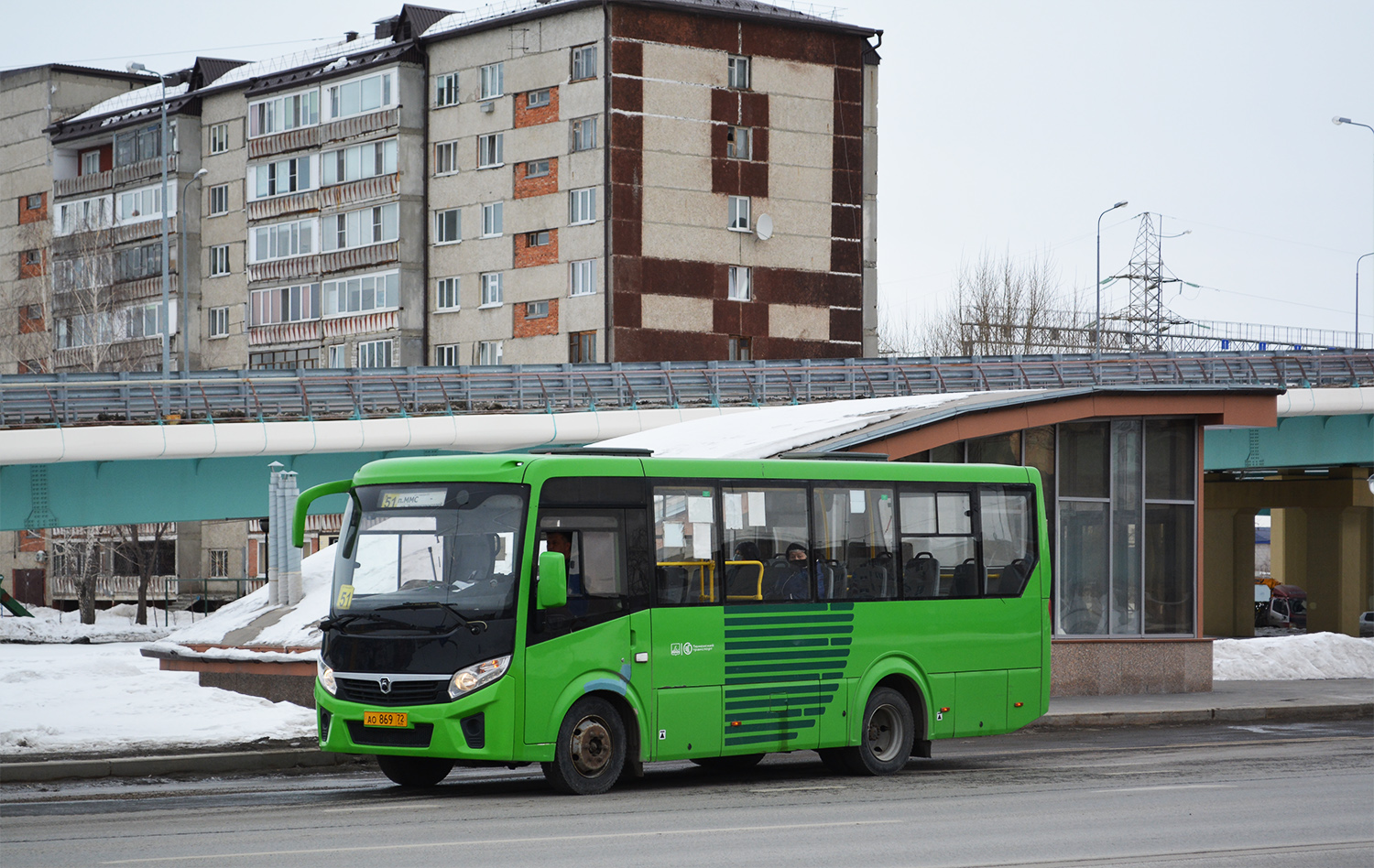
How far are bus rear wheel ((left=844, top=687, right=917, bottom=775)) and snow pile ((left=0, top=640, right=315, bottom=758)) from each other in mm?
5567

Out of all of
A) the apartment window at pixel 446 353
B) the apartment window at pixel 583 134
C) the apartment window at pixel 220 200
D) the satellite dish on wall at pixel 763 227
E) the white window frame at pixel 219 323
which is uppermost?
the apartment window at pixel 583 134

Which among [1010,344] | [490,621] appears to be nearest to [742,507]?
[490,621]

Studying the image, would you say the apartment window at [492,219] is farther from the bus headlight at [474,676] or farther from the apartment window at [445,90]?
the bus headlight at [474,676]

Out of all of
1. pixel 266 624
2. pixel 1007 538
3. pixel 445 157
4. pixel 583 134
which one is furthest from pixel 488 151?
pixel 1007 538

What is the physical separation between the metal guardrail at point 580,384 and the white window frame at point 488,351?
84.6ft

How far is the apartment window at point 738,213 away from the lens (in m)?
75.4

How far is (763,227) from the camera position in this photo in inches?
2977

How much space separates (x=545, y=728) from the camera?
13.9 meters

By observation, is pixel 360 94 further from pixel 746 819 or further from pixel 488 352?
pixel 746 819

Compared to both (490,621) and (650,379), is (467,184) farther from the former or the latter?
(490,621)

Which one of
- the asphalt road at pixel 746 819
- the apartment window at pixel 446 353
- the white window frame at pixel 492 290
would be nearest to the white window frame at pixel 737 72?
the white window frame at pixel 492 290

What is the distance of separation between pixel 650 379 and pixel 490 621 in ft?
115

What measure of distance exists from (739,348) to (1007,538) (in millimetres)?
58434

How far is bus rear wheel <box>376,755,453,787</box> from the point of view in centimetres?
1485
